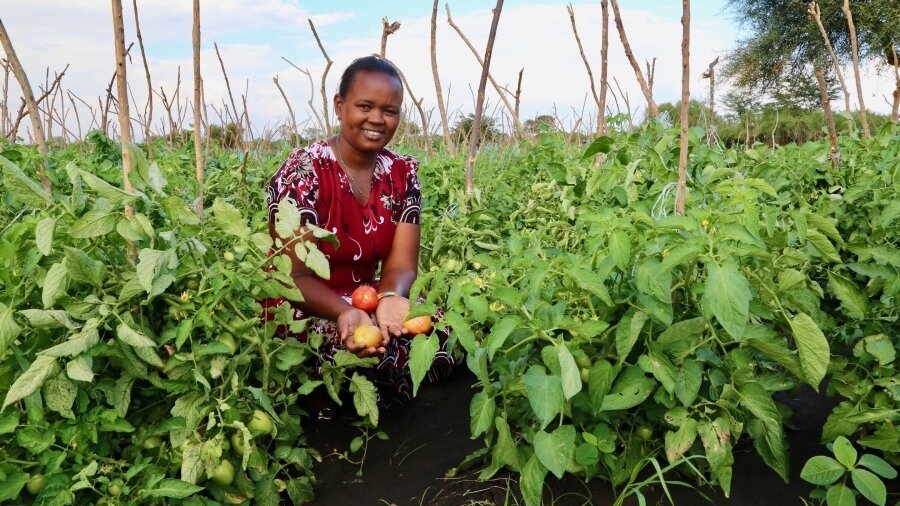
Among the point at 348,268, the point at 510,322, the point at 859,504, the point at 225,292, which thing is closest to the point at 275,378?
the point at 225,292

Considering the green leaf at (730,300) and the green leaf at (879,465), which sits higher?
the green leaf at (730,300)

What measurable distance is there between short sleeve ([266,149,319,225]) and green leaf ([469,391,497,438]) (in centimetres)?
106

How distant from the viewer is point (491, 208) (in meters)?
3.73

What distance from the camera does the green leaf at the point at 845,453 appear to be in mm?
1400

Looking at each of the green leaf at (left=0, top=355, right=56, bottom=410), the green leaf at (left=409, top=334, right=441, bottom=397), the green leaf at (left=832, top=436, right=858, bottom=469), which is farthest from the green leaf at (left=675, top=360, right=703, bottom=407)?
the green leaf at (left=0, top=355, right=56, bottom=410)

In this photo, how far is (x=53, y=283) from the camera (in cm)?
139

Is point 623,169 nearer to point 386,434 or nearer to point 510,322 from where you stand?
point 510,322

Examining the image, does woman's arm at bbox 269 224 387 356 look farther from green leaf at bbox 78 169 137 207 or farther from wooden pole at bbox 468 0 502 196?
wooden pole at bbox 468 0 502 196

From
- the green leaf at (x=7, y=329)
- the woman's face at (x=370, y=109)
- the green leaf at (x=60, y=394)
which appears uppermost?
the woman's face at (x=370, y=109)

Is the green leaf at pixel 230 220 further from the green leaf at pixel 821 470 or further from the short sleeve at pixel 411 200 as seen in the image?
the green leaf at pixel 821 470

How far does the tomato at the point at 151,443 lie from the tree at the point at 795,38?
2301 centimetres

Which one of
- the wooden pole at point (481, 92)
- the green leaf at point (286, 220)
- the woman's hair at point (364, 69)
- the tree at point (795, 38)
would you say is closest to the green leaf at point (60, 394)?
the green leaf at point (286, 220)

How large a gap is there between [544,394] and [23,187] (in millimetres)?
1160

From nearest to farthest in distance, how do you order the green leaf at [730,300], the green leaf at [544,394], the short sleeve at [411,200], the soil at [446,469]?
1. the green leaf at [730,300]
2. the green leaf at [544,394]
3. the soil at [446,469]
4. the short sleeve at [411,200]
